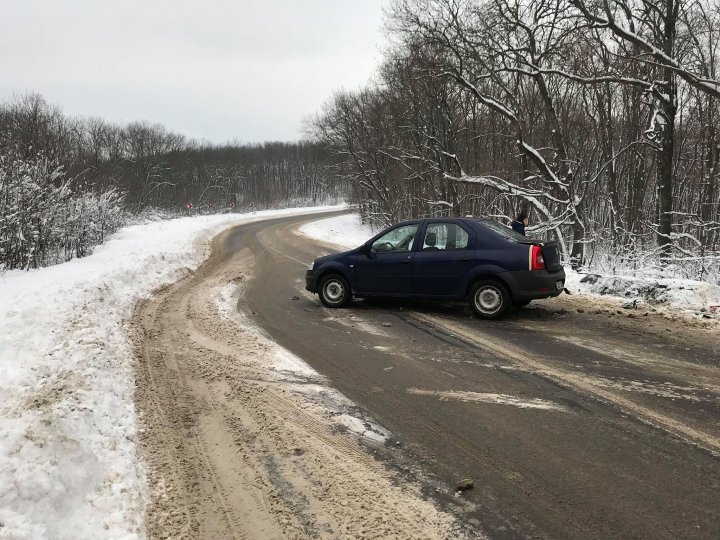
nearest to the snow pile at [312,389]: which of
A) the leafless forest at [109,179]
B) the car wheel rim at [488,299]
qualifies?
the car wheel rim at [488,299]

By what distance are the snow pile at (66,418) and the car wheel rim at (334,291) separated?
3.48 meters

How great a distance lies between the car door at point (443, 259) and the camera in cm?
793

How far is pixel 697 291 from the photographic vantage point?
827 cm

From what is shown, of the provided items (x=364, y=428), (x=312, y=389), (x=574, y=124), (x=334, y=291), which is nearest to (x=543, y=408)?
(x=364, y=428)

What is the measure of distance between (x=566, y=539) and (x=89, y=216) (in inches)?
670

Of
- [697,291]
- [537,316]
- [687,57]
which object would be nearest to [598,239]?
[687,57]

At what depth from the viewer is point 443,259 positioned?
26.5 ft

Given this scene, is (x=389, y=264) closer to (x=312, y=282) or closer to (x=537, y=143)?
(x=312, y=282)

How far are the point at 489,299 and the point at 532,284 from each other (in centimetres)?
72

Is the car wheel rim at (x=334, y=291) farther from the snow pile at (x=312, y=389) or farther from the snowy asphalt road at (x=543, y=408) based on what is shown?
the snow pile at (x=312, y=389)

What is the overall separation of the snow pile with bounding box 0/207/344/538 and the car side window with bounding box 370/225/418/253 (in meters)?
4.36

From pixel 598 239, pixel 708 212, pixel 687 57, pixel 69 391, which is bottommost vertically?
pixel 69 391

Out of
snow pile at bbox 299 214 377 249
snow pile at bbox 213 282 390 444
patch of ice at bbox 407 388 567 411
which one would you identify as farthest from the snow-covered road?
snow pile at bbox 299 214 377 249

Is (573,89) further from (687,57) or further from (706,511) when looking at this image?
(706,511)
